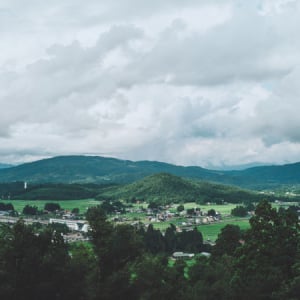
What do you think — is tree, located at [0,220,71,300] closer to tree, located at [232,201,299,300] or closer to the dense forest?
the dense forest

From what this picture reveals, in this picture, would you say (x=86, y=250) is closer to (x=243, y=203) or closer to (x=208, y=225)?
(x=208, y=225)

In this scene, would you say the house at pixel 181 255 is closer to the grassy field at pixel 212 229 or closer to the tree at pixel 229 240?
the grassy field at pixel 212 229

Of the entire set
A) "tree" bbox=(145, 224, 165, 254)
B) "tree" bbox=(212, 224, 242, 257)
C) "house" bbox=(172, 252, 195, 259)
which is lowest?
"house" bbox=(172, 252, 195, 259)

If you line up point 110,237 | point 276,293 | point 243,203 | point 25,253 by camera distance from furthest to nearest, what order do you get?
point 243,203 < point 110,237 < point 25,253 < point 276,293

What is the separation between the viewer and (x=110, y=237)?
29.9 metres

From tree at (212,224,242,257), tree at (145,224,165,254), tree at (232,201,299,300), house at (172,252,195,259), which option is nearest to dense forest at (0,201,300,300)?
tree at (232,201,299,300)

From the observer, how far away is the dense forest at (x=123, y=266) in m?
24.7

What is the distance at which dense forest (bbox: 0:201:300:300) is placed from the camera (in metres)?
24.7

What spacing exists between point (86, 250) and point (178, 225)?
104591 mm

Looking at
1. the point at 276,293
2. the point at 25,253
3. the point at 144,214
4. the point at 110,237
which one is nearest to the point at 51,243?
the point at 25,253

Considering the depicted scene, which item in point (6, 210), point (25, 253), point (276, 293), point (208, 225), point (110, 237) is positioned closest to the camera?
point (276, 293)

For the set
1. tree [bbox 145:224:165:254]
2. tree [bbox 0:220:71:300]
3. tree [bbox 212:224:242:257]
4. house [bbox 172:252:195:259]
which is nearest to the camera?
tree [bbox 0:220:71:300]

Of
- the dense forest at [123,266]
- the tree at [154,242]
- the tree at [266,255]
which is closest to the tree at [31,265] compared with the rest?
the dense forest at [123,266]

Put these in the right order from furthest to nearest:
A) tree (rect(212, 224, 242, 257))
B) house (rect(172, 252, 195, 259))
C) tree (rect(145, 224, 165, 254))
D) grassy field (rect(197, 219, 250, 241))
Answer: grassy field (rect(197, 219, 250, 241)) < tree (rect(145, 224, 165, 254)) < house (rect(172, 252, 195, 259)) < tree (rect(212, 224, 242, 257))
